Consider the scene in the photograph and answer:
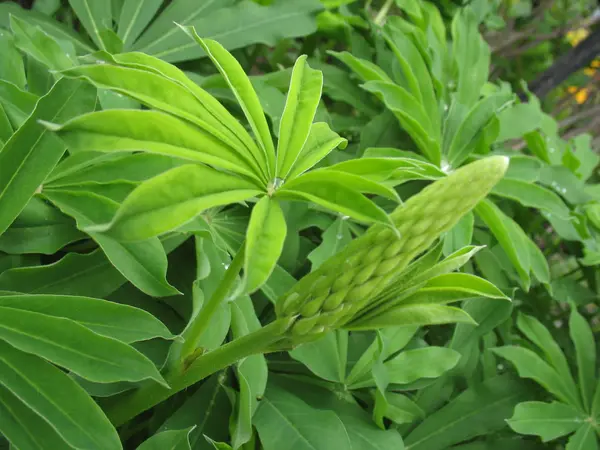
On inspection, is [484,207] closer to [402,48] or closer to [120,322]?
[402,48]

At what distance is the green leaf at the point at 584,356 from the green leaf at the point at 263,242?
2.30 feet

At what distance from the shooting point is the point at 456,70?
1.03 meters

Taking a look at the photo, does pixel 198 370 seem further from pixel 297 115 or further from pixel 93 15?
pixel 93 15

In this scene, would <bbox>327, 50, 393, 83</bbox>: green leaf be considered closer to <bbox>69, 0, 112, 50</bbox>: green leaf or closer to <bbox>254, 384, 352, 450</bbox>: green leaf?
<bbox>69, 0, 112, 50</bbox>: green leaf

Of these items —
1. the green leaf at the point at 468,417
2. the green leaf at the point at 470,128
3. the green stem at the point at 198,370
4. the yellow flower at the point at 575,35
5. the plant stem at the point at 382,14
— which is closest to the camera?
the green stem at the point at 198,370

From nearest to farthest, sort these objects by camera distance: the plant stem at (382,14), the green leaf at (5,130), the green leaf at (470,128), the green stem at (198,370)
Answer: the green stem at (198,370), the green leaf at (5,130), the green leaf at (470,128), the plant stem at (382,14)

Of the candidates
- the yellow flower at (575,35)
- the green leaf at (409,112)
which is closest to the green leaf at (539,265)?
the green leaf at (409,112)

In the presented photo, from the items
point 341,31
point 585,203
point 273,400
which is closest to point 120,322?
point 273,400

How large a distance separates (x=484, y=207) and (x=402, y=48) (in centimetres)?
29

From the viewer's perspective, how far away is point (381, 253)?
392 millimetres

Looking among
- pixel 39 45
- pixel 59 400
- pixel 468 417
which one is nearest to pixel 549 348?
pixel 468 417

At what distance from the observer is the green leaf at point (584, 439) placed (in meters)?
0.81

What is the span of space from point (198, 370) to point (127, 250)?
0.44 feet

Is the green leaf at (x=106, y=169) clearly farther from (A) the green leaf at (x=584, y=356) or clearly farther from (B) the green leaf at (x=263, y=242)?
(A) the green leaf at (x=584, y=356)
